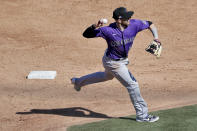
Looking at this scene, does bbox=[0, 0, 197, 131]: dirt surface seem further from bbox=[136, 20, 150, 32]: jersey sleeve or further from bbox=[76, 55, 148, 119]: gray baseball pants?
bbox=[136, 20, 150, 32]: jersey sleeve

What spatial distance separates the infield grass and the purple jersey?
116cm

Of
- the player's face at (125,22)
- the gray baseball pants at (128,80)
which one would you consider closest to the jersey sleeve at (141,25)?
the player's face at (125,22)

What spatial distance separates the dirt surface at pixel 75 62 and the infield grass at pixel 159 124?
34 centimetres

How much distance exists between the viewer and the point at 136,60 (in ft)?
36.2

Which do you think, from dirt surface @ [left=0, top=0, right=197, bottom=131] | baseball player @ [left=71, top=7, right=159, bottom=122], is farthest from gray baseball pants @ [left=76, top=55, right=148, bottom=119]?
dirt surface @ [left=0, top=0, right=197, bottom=131]

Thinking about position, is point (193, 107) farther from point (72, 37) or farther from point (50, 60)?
point (72, 37)

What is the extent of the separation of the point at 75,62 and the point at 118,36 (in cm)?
376

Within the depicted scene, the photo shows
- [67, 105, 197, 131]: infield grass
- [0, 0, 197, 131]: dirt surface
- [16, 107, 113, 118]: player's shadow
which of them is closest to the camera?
[67, 105, 197, 131]: infield grass

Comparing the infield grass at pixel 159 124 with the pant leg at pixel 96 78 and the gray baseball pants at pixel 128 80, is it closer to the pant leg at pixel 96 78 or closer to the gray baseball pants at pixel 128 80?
the gray baseball pants at pixel 128 80

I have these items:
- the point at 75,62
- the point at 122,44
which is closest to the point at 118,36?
the point at 122,44

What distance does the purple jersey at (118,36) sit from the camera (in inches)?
287

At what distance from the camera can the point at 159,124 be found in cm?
755

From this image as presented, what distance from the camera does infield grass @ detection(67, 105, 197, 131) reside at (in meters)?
7.40

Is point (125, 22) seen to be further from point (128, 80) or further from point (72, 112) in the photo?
point (72, 112)
